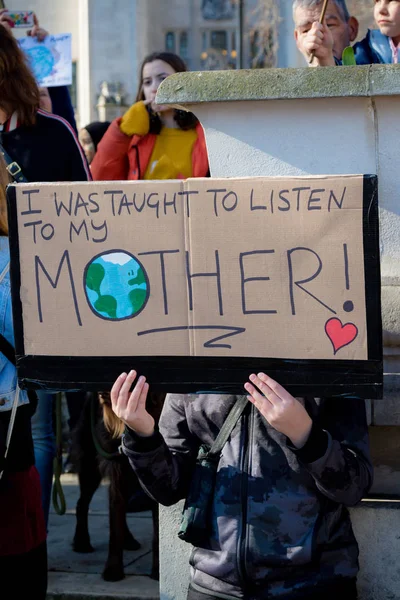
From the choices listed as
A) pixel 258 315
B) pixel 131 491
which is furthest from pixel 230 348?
pixel 131 491

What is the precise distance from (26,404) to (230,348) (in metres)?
0.88

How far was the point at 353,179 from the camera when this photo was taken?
8.18ft

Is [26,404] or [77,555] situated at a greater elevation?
[26,404]

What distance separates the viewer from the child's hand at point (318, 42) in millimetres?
3740

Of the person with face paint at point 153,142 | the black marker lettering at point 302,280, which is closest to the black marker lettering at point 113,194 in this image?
the black marker lettering at point 302,280

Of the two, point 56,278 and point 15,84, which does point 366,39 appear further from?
point 56,278

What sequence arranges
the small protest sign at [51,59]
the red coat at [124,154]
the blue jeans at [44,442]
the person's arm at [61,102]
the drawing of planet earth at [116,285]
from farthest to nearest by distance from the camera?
the small protest sign at [51,59]
the person's arm at [61,102]
the red coat at [124,154]
the blue jeans at [44,442]
the drawing of planet earth at [116,285]

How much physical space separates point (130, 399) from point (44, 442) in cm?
188

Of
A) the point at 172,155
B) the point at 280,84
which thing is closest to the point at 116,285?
the point at 280,84

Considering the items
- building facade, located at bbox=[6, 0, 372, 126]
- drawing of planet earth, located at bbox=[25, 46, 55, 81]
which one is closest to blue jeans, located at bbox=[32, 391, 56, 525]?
drawing of planet earth, located at bbox=[25, 46, 55, 81]

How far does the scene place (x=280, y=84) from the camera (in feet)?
10.7

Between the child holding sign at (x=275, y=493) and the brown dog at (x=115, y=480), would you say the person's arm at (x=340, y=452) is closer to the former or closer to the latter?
the child holding sign at (x=275, y=493)

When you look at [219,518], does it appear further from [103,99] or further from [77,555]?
[103,99]

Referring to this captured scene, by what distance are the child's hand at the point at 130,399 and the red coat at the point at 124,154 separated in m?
2.55
